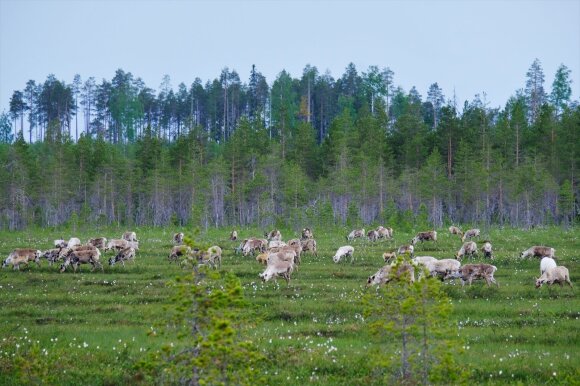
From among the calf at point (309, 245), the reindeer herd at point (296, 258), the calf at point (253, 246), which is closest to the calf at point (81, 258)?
the reindeer herd at point (296, 258)

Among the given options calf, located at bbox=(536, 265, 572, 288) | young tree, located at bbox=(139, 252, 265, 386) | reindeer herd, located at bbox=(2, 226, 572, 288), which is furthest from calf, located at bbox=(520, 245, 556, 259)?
young tree, located at bbox=(139, 252, 265, 386)

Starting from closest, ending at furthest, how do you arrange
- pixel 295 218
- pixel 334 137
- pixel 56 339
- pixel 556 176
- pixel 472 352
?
pixel 472 352 < pixel 56 339 < pixel 295 218 < pixel 556 176 < pixel 334 137

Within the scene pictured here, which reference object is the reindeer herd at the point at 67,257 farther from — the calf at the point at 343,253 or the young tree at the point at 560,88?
the young tree at the point at 560,88

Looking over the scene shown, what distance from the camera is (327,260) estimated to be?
119ft

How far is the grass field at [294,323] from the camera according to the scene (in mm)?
14758

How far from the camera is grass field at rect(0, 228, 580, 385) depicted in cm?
1476

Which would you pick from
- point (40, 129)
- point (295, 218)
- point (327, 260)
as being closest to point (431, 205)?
point (295, 218)

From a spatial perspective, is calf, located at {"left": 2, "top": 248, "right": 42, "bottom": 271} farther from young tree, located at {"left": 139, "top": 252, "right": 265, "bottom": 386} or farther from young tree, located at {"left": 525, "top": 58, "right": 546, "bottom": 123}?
young tree, located at {"left": 525, "top": 58, "right": 546, "bottom": 123}

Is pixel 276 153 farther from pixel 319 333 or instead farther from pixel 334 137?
pixel 319 333

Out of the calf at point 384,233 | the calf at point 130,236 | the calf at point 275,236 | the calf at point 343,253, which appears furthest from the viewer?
the calf at point 384,233

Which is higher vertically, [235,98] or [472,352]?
[235,98]

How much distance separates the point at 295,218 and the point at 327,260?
23.8 m

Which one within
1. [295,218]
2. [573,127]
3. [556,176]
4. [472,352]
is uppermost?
[573,127]

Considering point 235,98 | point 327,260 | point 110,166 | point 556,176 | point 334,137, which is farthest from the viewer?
point 235,98
